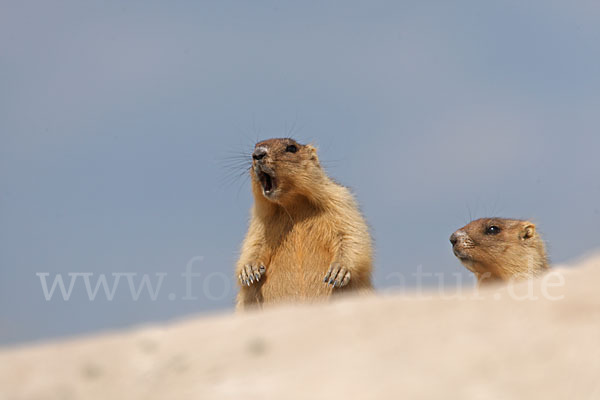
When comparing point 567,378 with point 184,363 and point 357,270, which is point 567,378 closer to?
point 184,363

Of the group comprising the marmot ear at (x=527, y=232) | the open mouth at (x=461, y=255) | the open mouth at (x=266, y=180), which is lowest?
the open mouth at (x=461, y=255)

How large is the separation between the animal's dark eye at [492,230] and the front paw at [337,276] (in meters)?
3.53

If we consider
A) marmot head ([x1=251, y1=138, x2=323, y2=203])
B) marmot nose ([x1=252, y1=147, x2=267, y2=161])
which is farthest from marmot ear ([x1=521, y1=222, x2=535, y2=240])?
marmot nose ([x1=252, y1=147, x2=267, y2=161])

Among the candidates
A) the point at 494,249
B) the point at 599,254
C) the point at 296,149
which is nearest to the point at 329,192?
the point at 296,149

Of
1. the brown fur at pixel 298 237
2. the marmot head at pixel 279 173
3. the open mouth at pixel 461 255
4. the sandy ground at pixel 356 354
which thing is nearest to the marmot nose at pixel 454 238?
the open mouth at pixel 461 255

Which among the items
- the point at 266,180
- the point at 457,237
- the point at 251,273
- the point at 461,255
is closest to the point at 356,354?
the point at 251,273

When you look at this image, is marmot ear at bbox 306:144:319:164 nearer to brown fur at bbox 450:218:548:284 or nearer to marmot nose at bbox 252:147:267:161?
marmot nose at bbox 252:147:267:161

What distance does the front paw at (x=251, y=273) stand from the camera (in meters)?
11.1

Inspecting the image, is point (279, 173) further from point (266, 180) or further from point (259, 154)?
point (259, 154)

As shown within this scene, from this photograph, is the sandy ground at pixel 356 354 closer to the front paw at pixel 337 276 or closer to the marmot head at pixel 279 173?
the front paw at pixel 337 276

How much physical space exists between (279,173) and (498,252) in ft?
13.0

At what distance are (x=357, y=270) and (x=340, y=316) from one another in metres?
5.29

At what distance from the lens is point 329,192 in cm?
1178

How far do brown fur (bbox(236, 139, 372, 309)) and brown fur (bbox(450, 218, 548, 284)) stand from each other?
2.27 meters
